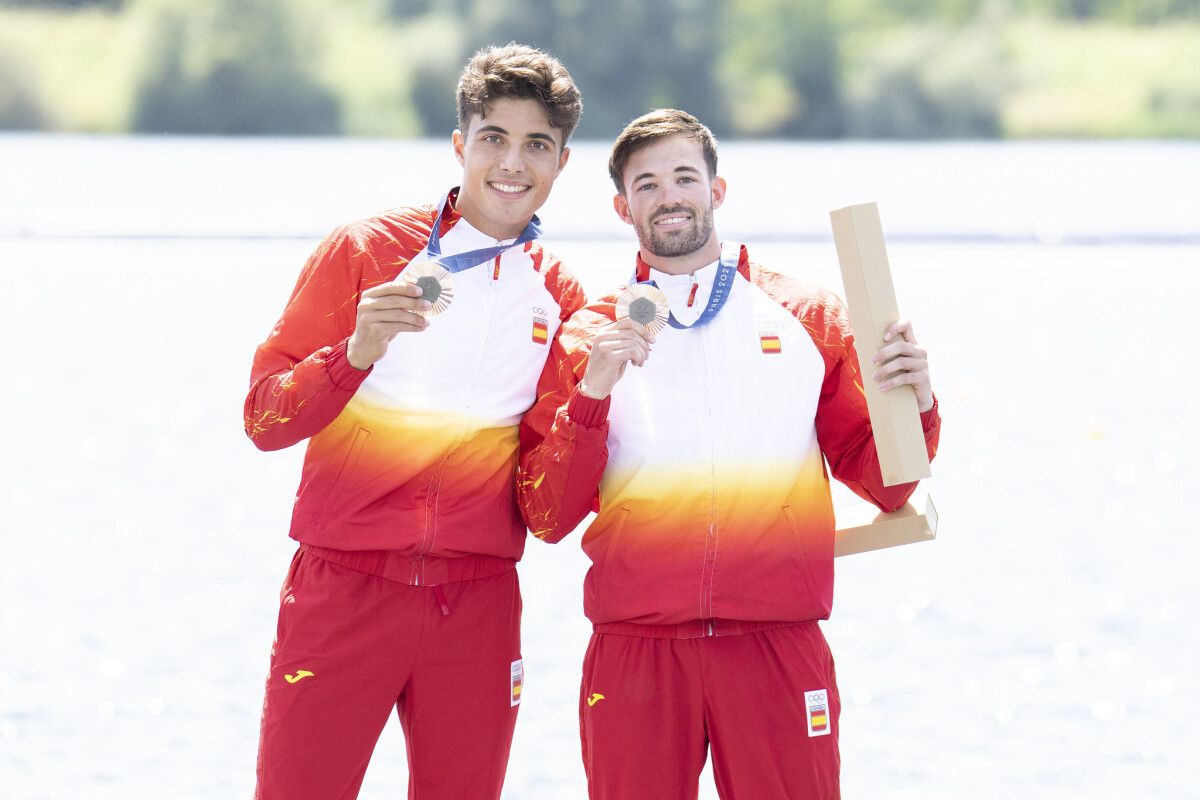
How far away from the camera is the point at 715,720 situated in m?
3.12

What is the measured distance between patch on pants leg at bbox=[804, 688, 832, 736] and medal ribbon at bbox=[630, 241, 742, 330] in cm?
79

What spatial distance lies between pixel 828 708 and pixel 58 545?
5.49 metres

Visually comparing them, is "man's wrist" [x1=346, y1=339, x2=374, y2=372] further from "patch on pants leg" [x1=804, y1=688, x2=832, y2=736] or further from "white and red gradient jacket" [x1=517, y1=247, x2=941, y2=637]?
→ "patch on pants leg" [x1=804, y1=688, x2=832, y2=736]

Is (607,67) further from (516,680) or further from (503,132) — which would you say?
(516,680)

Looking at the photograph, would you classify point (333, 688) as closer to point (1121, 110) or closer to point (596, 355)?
point (596, 355)

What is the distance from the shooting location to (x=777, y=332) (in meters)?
3.27

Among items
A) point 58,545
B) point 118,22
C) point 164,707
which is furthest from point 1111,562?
point 118,22

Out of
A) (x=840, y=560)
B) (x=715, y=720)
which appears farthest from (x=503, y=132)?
(x=840, y=560)

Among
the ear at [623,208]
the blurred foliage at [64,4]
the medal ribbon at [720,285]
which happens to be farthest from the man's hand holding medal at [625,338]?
the blurred foliage at [64,4]

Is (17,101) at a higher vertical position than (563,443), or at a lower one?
higher

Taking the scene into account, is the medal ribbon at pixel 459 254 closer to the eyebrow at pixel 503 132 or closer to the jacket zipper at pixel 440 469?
the jacket zipper at pixel 440 469

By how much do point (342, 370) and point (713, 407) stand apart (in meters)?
0.76

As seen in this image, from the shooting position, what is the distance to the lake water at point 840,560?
5.30 meters

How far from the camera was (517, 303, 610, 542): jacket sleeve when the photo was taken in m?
3.06
